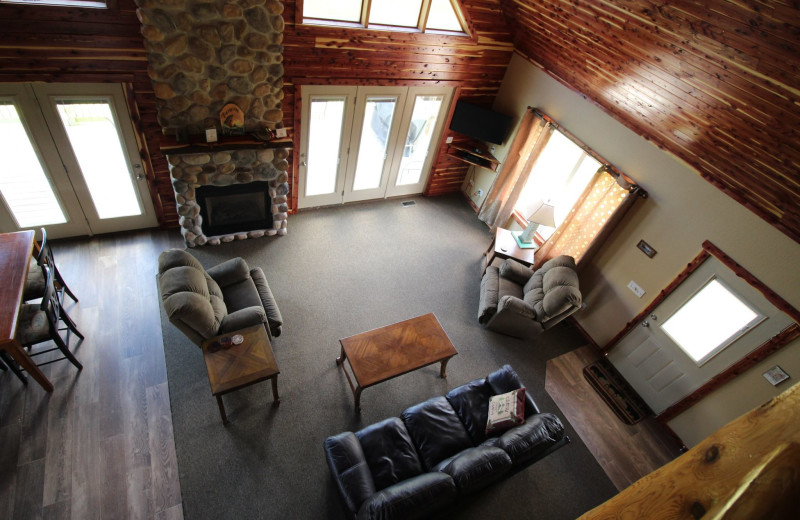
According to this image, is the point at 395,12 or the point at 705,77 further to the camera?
the point at 395,12

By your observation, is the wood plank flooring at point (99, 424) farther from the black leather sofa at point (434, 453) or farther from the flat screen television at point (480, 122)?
the flat screen television at point (480, 122)

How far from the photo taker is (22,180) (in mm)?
4727

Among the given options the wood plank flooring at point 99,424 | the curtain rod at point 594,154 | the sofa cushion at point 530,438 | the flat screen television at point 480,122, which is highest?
the curtain rod at point 594,154

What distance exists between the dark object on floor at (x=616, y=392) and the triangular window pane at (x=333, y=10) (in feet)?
17.1

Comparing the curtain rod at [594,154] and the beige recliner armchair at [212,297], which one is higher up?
the curtain rod at [594,154]

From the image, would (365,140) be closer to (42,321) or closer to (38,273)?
(38,273)

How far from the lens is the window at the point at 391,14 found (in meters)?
4.97

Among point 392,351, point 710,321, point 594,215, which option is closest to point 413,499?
point 392,351

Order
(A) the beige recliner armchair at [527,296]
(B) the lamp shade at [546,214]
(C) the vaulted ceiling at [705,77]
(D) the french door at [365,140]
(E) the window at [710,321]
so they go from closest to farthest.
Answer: (C) the vaulted ceiling at [705,77] → (E) the window at [710,321] → (A) the beige recliner armchair at [527,296] → (B) the lamp shade at [546,214] → (D) the french door at [365,140]

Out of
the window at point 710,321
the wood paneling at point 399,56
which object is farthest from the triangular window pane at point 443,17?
the window at point 710,321

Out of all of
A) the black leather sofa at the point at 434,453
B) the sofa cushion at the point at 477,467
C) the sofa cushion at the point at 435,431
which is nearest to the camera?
the black leather sofa at the point at 434,453

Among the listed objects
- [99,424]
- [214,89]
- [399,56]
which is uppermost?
[399,56]

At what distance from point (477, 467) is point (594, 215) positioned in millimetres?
3502

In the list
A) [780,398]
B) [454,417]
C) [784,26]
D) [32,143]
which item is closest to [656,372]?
[454,417]
